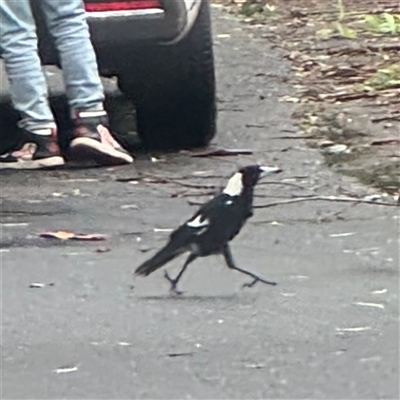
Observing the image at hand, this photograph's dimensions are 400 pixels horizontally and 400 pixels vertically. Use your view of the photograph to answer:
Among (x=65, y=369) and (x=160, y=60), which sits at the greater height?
(x=65, y=369)

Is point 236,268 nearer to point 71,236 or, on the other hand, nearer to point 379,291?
point 379,291

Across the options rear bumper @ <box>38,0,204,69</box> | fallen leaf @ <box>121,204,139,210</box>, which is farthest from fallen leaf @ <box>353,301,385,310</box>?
rear bumper @ <box>38,0,204,69</box>

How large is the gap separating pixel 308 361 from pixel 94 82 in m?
2.02

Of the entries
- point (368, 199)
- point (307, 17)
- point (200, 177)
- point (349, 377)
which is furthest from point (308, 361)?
point (307, 17)

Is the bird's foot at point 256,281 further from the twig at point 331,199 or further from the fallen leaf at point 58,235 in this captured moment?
the twig at point 331,199

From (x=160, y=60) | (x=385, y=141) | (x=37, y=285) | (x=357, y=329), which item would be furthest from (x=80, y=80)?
(x=357, y=329)

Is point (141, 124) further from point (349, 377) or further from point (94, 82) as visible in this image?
point (349, 377)

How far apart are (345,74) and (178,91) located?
1.75 meters

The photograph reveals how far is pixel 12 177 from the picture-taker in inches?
195

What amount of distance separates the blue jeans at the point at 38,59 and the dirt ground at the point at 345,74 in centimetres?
80

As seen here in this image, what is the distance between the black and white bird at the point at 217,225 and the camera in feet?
10.8

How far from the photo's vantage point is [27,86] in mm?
4910

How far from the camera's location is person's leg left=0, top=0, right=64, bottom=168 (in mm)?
4852

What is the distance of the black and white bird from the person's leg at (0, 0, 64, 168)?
1635 mm
